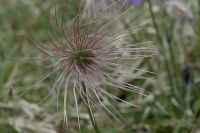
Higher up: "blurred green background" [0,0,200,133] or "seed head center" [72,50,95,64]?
"seed head center" [72,50,95,64]

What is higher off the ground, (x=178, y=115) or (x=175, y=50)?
(x=175, y=50)

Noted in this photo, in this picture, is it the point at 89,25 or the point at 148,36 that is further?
the point at 148,36

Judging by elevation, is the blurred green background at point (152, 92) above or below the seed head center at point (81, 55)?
below

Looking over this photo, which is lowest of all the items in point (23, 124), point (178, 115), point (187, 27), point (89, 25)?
Result: point (178, 115)

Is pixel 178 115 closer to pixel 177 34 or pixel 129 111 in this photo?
pixel 129 111

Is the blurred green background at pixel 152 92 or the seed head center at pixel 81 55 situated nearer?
the seed head center at pixel 81 55

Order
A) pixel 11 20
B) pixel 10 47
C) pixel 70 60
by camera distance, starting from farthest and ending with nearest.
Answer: pixel 11 20, pixel 10 47, pixel 70 60

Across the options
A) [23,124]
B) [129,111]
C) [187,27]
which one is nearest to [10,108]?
[23,124]

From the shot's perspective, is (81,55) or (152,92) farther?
(152,92)
